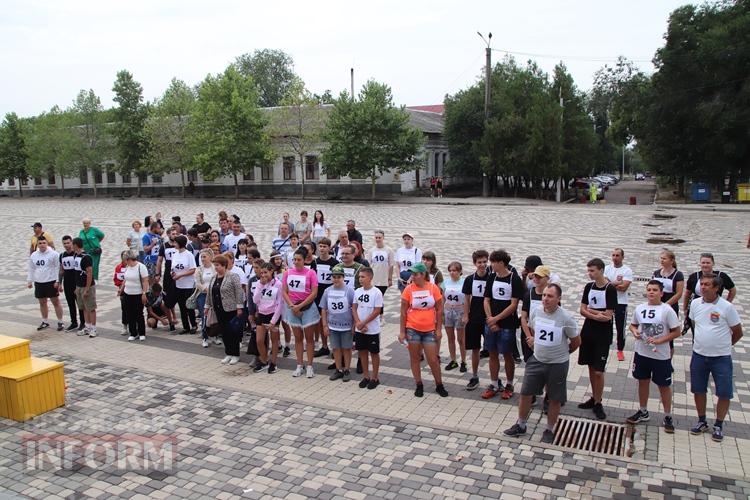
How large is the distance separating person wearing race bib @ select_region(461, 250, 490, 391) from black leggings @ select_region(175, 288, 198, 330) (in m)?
5.29

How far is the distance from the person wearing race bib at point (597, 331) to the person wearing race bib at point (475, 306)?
133 cm

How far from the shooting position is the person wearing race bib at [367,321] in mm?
8007

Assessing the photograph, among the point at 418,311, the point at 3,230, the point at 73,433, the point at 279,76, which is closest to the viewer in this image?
the point at 73,433

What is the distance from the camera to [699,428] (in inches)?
259

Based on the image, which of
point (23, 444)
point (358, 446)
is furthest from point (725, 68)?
point (23, 444)

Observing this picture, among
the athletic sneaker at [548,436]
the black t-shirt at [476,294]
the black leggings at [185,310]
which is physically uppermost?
the black t-shirt at [476,294]

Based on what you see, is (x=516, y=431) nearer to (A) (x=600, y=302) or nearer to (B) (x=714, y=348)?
(A) (x=600, y=302)

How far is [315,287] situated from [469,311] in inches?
88.9

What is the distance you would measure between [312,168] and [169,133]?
12.9m

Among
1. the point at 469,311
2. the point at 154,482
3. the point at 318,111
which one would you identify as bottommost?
the point at 154,482

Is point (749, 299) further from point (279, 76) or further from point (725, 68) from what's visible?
point (279, 76)

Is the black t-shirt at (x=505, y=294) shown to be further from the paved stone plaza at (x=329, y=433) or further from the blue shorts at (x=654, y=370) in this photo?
the blue shorts at (x=654, y=370)

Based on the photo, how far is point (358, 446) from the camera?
653 centimetres

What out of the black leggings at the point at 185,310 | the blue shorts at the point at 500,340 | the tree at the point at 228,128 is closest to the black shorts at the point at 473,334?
the blue shorts at the point at 500,340
